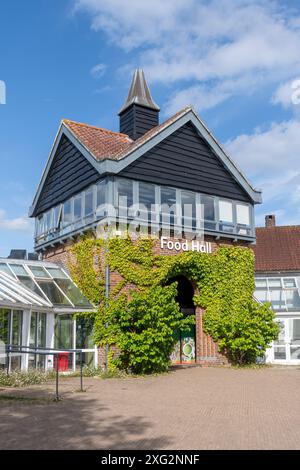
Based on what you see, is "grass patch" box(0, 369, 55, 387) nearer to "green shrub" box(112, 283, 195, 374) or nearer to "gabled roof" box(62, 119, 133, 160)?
"green shrub" box(112, 283, 195, 374)

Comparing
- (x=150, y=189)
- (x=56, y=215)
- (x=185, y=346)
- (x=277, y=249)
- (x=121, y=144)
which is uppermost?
(x=121, y=144)

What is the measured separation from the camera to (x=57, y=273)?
62.7 feet

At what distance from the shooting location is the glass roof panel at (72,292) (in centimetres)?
1730

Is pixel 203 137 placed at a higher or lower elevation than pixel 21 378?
higher

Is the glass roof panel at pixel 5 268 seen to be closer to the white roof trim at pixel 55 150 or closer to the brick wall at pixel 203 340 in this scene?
the brick wall at pixel 203 340

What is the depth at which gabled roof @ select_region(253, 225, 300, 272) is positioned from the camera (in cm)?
2911

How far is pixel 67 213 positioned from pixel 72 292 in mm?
4093

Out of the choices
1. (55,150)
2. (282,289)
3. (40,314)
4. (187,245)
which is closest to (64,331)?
(40,314)

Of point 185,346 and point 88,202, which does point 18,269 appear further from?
point 185,346

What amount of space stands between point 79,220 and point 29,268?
268cm

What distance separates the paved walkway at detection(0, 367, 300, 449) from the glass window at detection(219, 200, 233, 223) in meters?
8.38

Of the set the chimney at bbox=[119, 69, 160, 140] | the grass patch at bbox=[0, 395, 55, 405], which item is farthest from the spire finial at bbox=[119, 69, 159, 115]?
the grass patch at bbox=[0, 395, 55, 405]

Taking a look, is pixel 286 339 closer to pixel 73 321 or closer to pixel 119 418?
pixel 73 321
